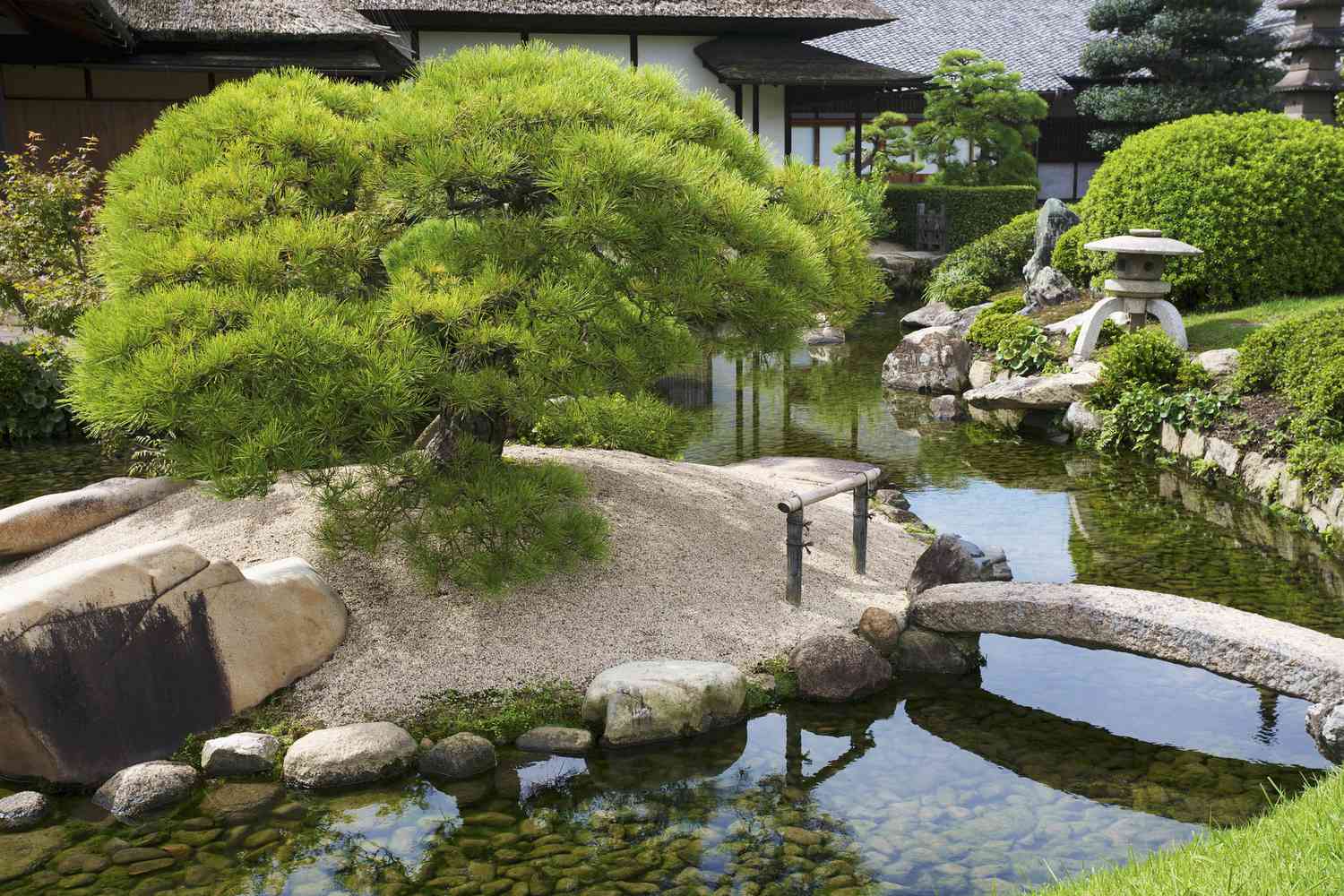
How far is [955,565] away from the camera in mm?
7348

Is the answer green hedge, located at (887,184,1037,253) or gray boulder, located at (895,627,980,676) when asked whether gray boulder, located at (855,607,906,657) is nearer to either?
gray boulder, located at (895,627,980,676)

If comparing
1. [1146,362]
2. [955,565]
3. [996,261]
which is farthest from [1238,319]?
[955,565]

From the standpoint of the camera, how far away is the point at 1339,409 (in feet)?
32.0

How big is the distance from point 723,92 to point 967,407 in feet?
39.7

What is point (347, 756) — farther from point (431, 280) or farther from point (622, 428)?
point (622, 428)

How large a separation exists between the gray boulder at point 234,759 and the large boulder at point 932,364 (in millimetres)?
11229

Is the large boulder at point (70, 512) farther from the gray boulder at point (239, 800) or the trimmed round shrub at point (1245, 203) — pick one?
the trimmed round shrub at point (1245, 203)

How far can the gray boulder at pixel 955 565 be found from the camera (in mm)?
7336

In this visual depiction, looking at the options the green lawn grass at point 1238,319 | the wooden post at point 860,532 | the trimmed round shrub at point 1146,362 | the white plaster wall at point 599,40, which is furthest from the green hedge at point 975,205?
the wooden post at point 860,532

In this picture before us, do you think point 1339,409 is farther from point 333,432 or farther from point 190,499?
point 190,499

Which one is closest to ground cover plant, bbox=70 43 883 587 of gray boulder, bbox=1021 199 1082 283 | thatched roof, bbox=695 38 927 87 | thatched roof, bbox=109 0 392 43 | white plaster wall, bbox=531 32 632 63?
thatched roof, bbox=109 0 392 43

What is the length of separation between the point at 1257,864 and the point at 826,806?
209 centimetres

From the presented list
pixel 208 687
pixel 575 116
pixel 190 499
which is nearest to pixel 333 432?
pixel 208 687

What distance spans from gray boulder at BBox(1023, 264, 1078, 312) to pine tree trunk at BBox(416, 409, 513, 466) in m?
11.4
